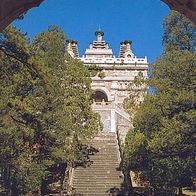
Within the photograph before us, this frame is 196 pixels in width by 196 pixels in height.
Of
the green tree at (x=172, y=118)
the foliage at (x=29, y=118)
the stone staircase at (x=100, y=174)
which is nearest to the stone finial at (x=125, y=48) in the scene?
the stone staircase at (x=100, y=174)

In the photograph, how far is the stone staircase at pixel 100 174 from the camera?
1000 inches

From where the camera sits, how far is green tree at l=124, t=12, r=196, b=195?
19484 mm

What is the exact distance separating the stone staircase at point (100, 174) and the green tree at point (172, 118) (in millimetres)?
3251

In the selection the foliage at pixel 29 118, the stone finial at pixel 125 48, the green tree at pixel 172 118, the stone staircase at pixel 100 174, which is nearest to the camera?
the foliage at pixel 29 118

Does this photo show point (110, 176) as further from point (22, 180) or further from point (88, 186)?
point (22, 180)

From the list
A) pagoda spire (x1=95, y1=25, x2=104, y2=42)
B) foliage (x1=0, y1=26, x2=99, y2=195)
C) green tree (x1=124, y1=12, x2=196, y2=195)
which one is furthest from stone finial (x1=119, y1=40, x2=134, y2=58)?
green tree (x1=124, y1=12, x2=196, y2=195)

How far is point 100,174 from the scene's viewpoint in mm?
27859

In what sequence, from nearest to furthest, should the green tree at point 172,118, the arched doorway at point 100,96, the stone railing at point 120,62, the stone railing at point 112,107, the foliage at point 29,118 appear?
the foliage at point 29,118
the green tree at point 172,118
the stone railing at point 112,107
the arched doorway at point 100,96
the stone railing at point 120,62

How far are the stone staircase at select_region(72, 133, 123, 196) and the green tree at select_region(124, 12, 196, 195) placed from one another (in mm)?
3251

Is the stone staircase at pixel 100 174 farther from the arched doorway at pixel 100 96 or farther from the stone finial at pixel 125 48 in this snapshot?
the stone finial at pixel 125 48

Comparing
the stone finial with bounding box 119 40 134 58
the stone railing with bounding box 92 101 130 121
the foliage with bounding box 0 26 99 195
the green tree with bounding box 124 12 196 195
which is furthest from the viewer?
the stone finial with bounding box 119 40 134 58

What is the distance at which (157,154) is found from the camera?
2084cm

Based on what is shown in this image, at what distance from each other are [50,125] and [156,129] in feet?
17.1

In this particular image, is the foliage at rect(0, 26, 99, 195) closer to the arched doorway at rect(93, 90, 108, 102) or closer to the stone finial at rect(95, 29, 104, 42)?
the arched doorway at rect(93, 90, 108, 102)
